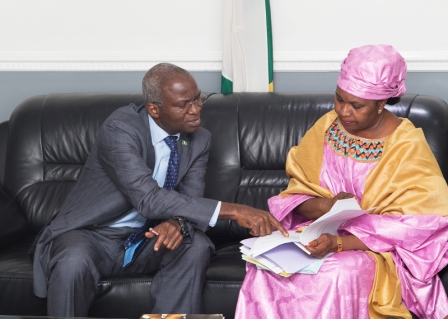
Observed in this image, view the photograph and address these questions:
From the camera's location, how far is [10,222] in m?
3.16

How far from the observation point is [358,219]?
2.54 meters

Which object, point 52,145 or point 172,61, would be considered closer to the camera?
point 52,145

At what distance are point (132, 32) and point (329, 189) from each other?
156 centimetres

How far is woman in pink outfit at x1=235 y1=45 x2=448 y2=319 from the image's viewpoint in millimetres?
2391

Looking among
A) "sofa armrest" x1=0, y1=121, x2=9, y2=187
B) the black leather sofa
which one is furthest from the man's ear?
"sofa armrest" x1=0, y1=121, x2=9, y2=187

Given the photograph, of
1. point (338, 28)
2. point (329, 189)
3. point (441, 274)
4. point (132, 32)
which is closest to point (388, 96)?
point (329, 189)

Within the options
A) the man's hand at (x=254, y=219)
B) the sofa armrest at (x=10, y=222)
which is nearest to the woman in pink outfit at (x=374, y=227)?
the man's hand at (x=254, y=219)

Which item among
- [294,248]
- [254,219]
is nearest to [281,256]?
[294,248]

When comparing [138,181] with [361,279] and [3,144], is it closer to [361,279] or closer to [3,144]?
[361,279]

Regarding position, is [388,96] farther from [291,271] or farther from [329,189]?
[291,271]

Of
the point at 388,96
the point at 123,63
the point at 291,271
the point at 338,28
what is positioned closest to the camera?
the point at 291,271

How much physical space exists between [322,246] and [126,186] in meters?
0.76

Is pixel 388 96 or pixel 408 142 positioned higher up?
pixel 388 96

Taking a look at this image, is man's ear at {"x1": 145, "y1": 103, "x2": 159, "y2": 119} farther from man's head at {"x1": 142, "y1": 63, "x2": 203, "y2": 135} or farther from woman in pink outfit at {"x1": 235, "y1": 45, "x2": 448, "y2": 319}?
woman in pink outfit at {"x1": 235, "y1": 45, "x2": 448, "y2": 319}
